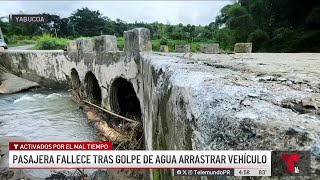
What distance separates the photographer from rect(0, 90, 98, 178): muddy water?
8.24m

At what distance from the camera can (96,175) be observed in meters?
5.55

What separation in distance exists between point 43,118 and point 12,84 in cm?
593

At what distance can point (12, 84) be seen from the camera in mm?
14961

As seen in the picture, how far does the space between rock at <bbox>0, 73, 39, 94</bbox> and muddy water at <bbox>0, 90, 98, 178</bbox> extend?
484 millimetres

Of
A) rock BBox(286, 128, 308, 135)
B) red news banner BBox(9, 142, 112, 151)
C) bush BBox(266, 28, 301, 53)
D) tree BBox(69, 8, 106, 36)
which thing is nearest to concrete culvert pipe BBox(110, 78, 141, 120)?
red news banner BBox(9, 142, 112, 151)

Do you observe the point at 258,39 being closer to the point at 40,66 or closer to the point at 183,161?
the point at 40,66

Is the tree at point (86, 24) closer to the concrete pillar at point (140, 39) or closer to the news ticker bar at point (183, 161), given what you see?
the concrete pillar at point (140, 39)

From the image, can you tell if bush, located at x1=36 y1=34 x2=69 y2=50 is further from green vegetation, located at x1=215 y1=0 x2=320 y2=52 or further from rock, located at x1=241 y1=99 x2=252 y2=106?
rock, located at x1=241 y1=99 x2=252 y2=106

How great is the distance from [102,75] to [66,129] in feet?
5.90

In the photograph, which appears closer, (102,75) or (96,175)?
(96,175)

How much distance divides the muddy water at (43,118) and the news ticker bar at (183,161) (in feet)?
15.6

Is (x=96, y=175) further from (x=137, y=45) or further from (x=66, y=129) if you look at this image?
(x=66, y=129)

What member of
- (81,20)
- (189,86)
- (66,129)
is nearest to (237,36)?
(66,129)

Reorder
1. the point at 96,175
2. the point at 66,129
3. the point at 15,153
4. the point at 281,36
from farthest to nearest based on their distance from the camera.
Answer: the point at 281,36, the point at 66,129, the point at 96,175, the point at 15,153
